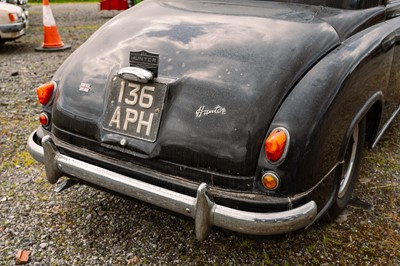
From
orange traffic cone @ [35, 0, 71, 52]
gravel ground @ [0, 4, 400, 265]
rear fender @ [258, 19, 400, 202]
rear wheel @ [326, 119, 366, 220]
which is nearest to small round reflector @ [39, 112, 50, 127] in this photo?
gravel ground @ [0, 4, 400, 265]

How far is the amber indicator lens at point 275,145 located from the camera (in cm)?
192

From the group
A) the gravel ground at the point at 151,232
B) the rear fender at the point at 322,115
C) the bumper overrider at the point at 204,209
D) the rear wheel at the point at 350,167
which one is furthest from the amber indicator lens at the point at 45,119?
the rear wheel at the point at 350,167

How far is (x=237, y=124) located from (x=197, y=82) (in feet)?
1.16

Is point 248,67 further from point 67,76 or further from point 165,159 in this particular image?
point 67,76

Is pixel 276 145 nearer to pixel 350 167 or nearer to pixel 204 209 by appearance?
pixel 204 209

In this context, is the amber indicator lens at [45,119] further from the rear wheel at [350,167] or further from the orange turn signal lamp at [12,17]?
the orange turn signal lamp at [12,17]

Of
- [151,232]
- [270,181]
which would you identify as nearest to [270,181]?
[270,181]

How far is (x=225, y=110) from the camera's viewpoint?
Result: 6.81 feet

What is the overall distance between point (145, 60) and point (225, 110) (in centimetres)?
55

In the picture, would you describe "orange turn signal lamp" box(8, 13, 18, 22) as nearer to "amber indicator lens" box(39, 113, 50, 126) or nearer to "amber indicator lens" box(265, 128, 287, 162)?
"amber indicator lens" box(39, 113, 50, 126)

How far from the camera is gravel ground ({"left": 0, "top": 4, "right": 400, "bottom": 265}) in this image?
2414 mm

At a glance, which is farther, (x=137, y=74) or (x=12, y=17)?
(x=12, y=17)

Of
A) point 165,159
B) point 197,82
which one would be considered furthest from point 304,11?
point 165,159

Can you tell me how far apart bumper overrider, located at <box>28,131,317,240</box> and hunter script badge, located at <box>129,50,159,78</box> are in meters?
0.63
